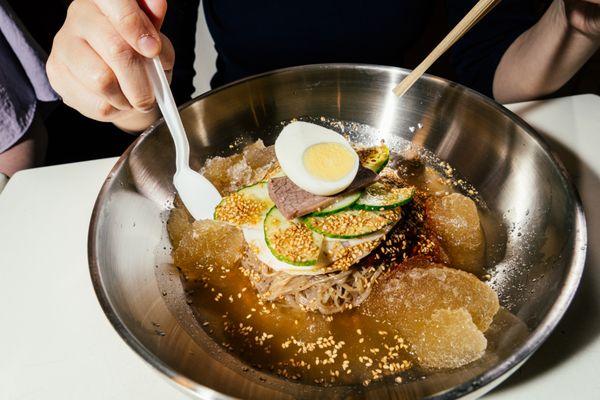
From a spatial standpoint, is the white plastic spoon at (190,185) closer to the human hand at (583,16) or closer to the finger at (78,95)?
the finger at (78,95)

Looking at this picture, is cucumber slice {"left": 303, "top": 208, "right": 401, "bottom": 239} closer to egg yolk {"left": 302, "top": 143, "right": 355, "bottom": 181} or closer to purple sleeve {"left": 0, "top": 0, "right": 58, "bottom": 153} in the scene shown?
egg yolk {"left": 302, "top": 143, "right": 355, "bottom": 181}

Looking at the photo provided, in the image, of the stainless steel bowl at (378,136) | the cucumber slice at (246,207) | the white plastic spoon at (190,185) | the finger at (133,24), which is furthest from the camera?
the white plastic spoon at (190,185)

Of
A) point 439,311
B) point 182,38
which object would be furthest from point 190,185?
point 182,38

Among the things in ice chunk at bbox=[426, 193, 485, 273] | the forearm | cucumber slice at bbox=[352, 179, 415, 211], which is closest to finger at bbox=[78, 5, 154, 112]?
cucumber slice at bbox=[352, 179, 415, 211]

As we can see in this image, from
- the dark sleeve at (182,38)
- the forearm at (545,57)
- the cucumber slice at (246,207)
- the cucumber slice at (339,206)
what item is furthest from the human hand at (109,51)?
the forearm at (545,57)

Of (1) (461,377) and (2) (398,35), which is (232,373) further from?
(2) (398,35)

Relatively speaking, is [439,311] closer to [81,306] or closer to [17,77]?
[81,306]
